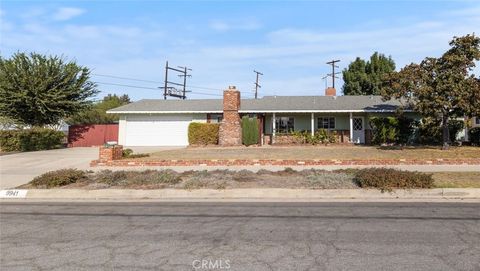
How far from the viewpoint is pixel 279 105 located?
3234 centimetres

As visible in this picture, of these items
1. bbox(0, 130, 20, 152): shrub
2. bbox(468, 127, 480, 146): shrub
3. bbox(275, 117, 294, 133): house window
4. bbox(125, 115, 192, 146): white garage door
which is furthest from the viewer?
bbox(125, 115, 192, 146): white garage door

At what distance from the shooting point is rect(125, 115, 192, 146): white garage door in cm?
3312

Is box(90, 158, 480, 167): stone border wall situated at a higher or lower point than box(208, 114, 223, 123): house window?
lower

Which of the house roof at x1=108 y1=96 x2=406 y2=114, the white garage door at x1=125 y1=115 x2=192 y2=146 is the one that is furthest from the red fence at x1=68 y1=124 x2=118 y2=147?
the house roof at x1=108 y1=96 x2=406 y2=114

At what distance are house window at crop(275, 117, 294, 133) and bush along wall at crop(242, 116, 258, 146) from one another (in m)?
3.66

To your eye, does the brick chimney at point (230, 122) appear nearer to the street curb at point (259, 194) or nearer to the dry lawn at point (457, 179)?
the dry lawn at point (457, 179)

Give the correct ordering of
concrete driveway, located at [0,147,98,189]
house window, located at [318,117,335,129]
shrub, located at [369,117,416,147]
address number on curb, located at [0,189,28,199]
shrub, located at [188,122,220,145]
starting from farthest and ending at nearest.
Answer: house window, located at [318,117,335,129], shrub, located at [188,122,220,145], shrub, located at [369,117,416,147], concrete driveway, located at [0,147,98,189], address number on curb, located at [0,189,28,199]

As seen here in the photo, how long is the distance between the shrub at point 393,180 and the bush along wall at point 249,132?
17.9 m

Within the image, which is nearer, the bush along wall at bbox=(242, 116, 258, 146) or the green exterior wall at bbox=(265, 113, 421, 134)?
the bush along wall at bbox=(242, 116, 258, 146)

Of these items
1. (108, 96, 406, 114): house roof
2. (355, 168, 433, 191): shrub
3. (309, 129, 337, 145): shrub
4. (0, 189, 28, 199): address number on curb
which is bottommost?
(0, 189, 28, 199): address number on curb

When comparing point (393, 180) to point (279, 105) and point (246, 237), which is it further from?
point (279, 105)

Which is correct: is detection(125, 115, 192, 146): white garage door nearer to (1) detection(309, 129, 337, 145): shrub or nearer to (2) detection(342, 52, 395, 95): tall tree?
(1) detection(309, 129, 337, 145): shrub

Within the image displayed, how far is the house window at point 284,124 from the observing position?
32500 mm

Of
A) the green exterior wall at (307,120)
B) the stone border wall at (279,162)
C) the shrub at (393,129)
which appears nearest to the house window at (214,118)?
the green exterior wall at (307,120)
